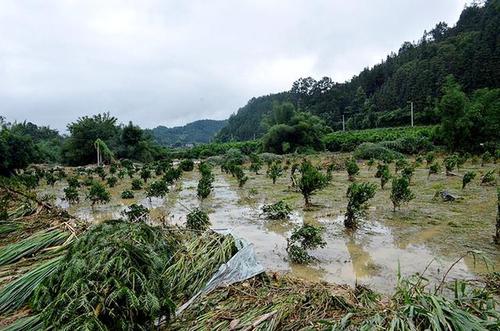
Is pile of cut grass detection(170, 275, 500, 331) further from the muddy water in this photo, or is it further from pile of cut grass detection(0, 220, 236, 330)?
the muddy water

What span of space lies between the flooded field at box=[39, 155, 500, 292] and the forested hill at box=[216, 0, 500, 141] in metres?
29.0

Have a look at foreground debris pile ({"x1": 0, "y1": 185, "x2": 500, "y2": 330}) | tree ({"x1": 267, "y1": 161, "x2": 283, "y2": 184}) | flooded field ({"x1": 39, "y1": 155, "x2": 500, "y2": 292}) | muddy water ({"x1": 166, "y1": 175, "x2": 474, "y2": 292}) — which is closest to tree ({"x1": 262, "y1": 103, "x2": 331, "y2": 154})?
tree ({"x1": 267, "y1": 161, "x2": 283, "y2": 184})

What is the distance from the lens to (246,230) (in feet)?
24.3

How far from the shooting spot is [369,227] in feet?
23.6

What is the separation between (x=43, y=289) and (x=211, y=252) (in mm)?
1575

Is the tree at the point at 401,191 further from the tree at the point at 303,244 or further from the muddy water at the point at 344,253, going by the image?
the tree at the point at 303,244

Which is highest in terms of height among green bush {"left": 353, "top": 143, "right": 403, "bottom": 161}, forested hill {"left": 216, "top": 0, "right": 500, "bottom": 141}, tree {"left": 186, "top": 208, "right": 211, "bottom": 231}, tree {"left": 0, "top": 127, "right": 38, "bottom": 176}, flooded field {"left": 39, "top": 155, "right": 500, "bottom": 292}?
forested hill {"left": 216, "top": 0, "right": 500, "bottom": 141}

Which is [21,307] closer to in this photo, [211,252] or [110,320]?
[110,320]

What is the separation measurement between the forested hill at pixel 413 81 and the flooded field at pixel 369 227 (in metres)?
29.0

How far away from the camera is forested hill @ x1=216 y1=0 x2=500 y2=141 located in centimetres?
4062

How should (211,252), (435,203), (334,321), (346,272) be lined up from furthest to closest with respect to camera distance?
(435,203)
(346,272)
(211,252)
(334,321)

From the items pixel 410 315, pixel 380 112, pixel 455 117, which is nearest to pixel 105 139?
pixel 455 117

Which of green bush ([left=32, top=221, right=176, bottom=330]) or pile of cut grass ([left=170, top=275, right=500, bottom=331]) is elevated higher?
green bush ([left=32, top=221, right=176, bottom=330])

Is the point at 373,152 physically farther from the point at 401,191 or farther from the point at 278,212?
the point at 278,212
